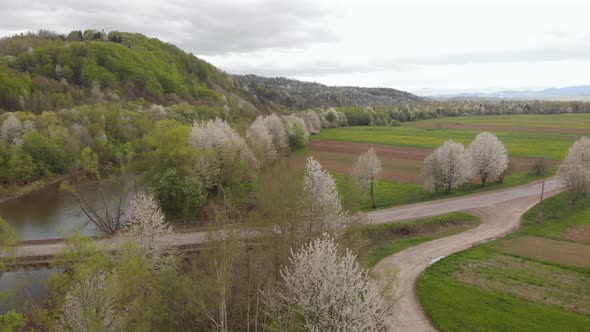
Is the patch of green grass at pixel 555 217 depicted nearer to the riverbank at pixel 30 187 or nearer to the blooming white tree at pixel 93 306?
the blooming white tree at pixel 93 306

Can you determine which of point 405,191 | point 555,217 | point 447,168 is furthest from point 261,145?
point 555,217

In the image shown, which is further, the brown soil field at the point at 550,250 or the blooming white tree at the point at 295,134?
the blooming white tree at the point at 295,134

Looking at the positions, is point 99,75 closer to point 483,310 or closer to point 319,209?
point 319,209

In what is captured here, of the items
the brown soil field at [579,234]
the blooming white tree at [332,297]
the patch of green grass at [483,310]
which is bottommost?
the patch of green grass at [483,310]

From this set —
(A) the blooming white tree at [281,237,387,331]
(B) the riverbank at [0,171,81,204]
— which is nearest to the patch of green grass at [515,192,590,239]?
(A) the blooming white tree at [281,237,387,331]

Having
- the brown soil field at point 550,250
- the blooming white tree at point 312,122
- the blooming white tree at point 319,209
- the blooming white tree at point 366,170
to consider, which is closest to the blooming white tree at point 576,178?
the brown soil field at point 550,250

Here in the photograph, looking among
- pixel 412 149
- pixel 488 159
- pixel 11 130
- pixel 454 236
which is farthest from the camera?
pixel 412 149

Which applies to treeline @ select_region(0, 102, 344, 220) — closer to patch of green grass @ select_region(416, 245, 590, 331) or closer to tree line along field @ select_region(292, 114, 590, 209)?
tree line along field @ select_region(292, 114, 590, 209)
